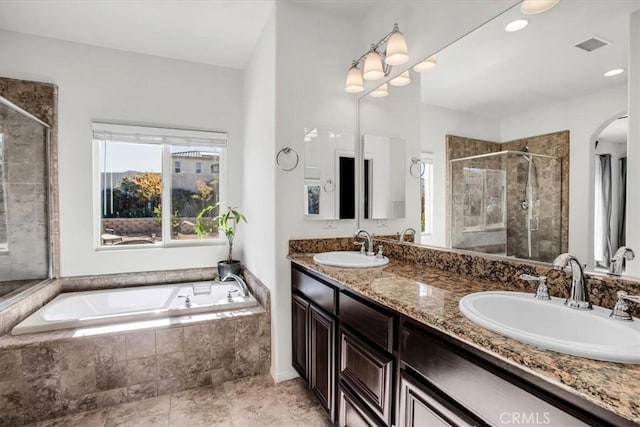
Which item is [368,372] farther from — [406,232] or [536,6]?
[536,6]

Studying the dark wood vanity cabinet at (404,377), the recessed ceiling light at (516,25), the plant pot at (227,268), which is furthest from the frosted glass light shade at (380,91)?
the plant pot at (227,268)

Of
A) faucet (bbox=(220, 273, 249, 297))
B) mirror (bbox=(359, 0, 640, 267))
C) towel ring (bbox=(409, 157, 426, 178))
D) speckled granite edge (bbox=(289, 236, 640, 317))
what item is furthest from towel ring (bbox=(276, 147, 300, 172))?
faucet (bbox=(220, 273, 249, 297))

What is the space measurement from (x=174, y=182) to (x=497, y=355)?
10.4 ft

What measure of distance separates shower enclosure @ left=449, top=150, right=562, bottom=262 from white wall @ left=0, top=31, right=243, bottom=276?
2.50 metres

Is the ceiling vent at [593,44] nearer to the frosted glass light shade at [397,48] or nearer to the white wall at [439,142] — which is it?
the white wall at [439,142]

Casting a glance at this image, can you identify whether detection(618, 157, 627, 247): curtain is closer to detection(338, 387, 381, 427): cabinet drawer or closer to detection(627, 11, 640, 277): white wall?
detection(627, 11, 640, 277): white wall

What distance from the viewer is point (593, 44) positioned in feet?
3.67

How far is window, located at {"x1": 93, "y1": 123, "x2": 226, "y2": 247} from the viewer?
296 centimetres

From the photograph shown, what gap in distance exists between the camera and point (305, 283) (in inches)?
78.8

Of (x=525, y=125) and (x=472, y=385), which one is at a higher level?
(x=525, y=125)

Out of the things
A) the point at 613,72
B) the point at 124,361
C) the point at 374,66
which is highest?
the point at 374,66

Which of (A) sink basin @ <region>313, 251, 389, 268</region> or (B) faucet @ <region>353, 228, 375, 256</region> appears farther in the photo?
(B) faucet @ <region>353, 228, 375, 256</region>

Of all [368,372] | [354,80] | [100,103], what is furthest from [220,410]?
[100,103]

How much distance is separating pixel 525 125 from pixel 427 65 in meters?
0.75
